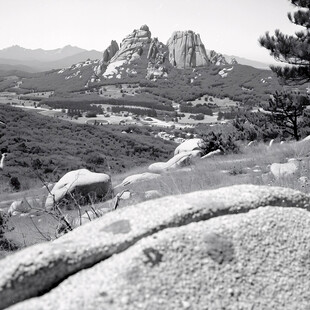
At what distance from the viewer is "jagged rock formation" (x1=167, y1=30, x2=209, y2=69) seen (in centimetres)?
19338

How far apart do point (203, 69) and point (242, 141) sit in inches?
6960

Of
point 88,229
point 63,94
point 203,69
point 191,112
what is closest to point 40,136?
point 88,229

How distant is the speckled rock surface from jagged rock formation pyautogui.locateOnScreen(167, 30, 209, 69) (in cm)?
20002

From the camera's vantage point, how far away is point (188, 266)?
182cm

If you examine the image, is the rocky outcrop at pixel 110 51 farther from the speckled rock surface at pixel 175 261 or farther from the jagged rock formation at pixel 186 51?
the speckled rock surface at pixel 175 261

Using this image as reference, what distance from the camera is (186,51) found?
19338cm

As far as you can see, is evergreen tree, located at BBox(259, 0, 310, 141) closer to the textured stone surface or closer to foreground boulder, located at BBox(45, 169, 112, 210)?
foreground boulder, located at BBox(45, 169, 112, 210)

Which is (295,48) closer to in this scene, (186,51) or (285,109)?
(285,109)

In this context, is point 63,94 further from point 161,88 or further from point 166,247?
point 166,247

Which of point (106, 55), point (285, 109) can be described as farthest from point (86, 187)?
point (106, 55)

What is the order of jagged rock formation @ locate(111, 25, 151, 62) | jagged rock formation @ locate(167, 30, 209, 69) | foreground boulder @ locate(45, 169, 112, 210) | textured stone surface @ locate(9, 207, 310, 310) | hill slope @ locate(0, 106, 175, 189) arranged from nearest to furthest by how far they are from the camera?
textured stone surface @ locate(9, 207, 310, 310) < foreground boulder @ locate(45, 169, 112, 210) < hill slope @ locate(0, 106, 175, 189) < jagged rock formation @ locate(111, 25, 151, 62) < jagged rock formation @ locate(167, 30, 209, 69)

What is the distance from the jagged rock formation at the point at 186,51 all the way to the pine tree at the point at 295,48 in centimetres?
18605

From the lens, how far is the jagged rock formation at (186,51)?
7613 inches

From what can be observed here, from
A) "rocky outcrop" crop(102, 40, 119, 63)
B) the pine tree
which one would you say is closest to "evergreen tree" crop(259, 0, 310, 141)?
the pine tree
